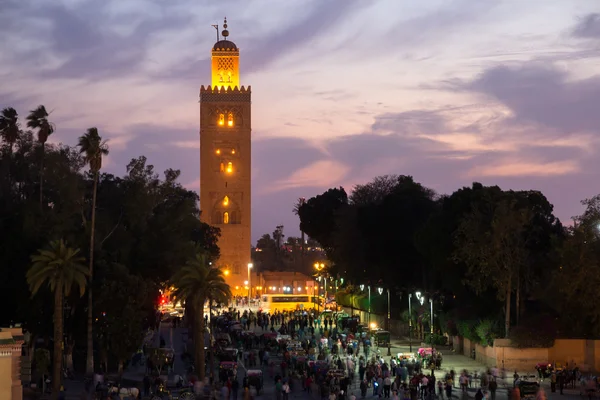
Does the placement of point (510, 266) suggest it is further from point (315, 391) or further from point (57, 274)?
point (57, 274)

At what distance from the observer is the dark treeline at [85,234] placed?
47094 mm

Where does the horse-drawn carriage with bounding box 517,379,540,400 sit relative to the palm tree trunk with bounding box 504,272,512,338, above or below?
below

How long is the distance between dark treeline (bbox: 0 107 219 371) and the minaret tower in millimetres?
63369

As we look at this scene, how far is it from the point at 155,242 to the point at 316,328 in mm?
22974

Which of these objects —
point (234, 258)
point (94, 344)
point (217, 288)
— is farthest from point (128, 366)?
point (234, 258)

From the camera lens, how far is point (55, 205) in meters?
50.4

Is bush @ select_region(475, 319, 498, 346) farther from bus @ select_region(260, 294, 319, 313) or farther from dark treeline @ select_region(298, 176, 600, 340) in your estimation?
bus @ select_region(260, 294, 319, 313)

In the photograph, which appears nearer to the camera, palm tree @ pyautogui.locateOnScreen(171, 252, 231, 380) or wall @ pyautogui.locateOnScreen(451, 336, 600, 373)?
wall @ pyautogui.locateOnScreen(451, 336, 600, 373)

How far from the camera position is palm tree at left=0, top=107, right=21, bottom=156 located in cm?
5332

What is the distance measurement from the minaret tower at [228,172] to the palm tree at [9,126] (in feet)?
220

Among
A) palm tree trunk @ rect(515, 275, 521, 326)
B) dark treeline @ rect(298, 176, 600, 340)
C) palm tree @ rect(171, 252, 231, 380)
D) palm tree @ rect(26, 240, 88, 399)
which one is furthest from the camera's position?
palm tree @ rect(171, 252, 231, 380)

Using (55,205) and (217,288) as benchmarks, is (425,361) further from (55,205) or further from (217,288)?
(55,205)

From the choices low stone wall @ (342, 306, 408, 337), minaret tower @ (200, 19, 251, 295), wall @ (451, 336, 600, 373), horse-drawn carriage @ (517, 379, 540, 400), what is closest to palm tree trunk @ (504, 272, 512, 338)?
wall @ (451, 336, 600, 373)

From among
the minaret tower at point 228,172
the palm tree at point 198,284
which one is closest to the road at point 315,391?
the palm tree at point 198,284
